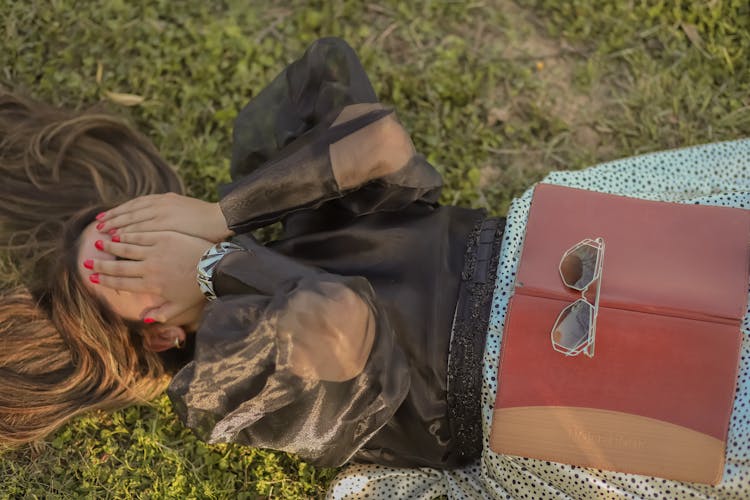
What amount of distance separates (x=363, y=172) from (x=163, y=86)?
1321 mm

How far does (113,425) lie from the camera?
286 cm

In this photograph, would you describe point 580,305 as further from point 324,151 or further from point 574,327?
point 324,151

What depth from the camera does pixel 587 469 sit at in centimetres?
223

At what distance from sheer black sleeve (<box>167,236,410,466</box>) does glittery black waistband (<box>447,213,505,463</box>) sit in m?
Answer: 0.20

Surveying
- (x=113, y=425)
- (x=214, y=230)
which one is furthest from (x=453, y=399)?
(x=113, y=425)

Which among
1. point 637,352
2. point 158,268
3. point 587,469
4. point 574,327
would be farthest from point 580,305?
point 158,268

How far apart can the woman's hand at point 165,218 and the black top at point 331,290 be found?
12 centimetres

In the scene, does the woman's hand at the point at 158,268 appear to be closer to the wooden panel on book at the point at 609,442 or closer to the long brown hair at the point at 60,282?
the long brown hair at the point at 60,282

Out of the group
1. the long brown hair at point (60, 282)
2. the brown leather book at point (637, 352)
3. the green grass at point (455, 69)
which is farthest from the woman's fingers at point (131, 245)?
the brown leather book at point (637, 352)

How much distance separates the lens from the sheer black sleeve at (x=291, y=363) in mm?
1987

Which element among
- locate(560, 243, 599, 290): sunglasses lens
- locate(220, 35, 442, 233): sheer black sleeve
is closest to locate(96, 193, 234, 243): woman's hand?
locate(220, 35, 442, 233): sheer black sleeve

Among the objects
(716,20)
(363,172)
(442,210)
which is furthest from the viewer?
(716,20)

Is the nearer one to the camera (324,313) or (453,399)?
(324,313)

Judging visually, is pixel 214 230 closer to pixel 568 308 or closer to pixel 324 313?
pixel 324 313
